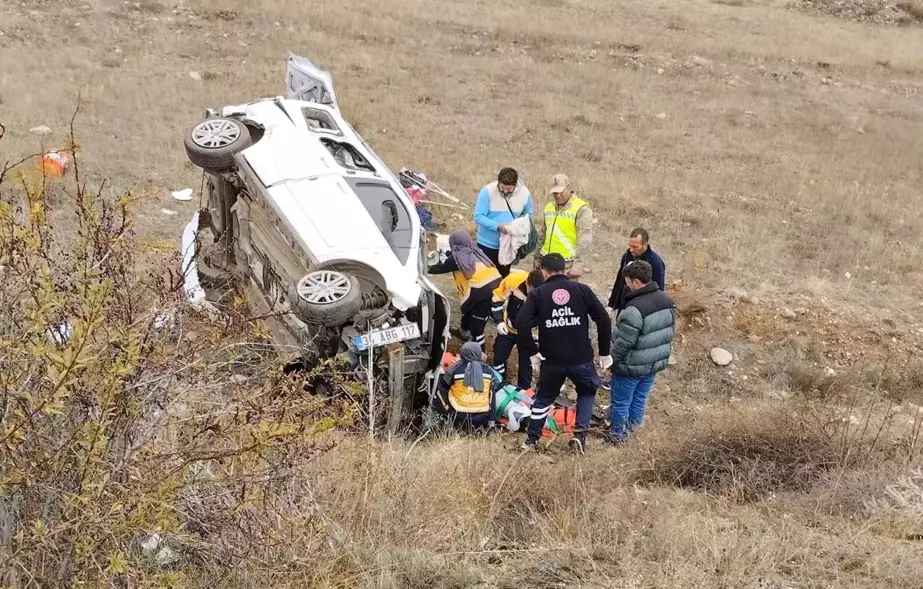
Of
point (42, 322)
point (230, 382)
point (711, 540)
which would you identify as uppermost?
point (42, 322)

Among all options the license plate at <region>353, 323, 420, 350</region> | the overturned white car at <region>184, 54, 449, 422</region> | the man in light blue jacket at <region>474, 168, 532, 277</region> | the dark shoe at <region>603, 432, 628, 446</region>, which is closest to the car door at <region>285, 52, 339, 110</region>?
the overturned white car at <region>184, 54, 449, 422</region>

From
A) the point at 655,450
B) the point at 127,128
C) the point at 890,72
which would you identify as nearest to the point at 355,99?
the point at 127,128

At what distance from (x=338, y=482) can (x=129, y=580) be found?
1317 millimetres

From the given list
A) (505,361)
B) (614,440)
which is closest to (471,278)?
(505,361)

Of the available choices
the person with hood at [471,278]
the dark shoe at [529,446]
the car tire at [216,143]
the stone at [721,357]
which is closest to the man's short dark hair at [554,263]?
the person with hood at [471,278]

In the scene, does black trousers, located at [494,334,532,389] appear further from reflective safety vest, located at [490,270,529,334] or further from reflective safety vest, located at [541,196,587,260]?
reflective safety vest, located at [541,196,587,260]

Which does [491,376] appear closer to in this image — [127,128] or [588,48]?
[127,128]

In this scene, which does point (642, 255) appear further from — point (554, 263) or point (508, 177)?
point (508, 177)

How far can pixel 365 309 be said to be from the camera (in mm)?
4957

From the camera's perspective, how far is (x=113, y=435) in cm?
235

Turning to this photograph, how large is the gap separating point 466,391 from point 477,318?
113cm

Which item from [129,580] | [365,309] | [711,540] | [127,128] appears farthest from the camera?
[127,128]

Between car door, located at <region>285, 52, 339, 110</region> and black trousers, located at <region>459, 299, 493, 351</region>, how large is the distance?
317 centimetres

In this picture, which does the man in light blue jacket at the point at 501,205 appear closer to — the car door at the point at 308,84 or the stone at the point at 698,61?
the car door at the point at 308,84
